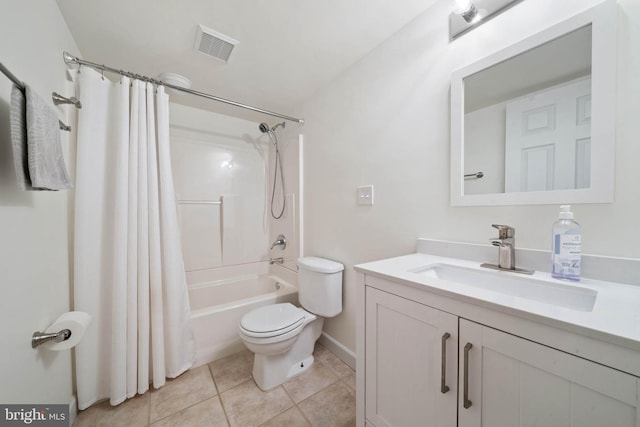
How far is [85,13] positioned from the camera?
117cm

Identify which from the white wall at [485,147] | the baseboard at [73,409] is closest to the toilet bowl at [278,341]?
the baseboard at [73,409]

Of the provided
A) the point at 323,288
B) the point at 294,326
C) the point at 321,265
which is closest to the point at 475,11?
the point at 321,265

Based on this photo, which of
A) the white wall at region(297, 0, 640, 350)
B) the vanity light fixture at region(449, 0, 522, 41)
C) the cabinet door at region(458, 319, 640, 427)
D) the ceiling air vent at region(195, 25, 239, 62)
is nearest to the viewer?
the cabinet door at region(458, 319, 640, 427)

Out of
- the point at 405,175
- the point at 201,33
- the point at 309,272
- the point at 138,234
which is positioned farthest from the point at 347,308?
the point at 201,33

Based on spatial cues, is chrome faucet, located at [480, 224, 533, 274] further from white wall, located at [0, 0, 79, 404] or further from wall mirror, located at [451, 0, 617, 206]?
white wall, located at [0, 0, 79, 404]

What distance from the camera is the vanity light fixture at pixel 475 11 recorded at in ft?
3.11

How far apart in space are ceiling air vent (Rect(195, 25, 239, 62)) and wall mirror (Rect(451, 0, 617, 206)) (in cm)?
132

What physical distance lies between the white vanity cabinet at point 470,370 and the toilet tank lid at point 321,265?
0.66 meters

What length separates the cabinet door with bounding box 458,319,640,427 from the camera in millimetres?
445

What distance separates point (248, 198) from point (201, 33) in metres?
1.53

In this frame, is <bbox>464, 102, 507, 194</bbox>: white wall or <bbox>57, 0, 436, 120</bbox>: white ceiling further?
<bbox>57, 0, 436, 120</bbox>: white ceiling

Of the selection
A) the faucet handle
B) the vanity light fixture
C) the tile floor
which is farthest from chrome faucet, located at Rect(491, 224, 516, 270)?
the tile floor

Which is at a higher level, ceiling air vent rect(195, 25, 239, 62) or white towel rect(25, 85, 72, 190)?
ceiling air vent rect(195, 25, 239, 62)

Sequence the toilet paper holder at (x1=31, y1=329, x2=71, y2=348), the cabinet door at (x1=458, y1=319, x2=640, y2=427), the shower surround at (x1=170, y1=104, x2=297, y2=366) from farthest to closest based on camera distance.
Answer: the shower surround at (x1=170, y1=104, x2=297, y2=366) → the toilet paper holder at (x1=31, y1=329, x2=71, y2=348) → the cabinet door at (x1=458, y1=319, x2=640, y2=427)
